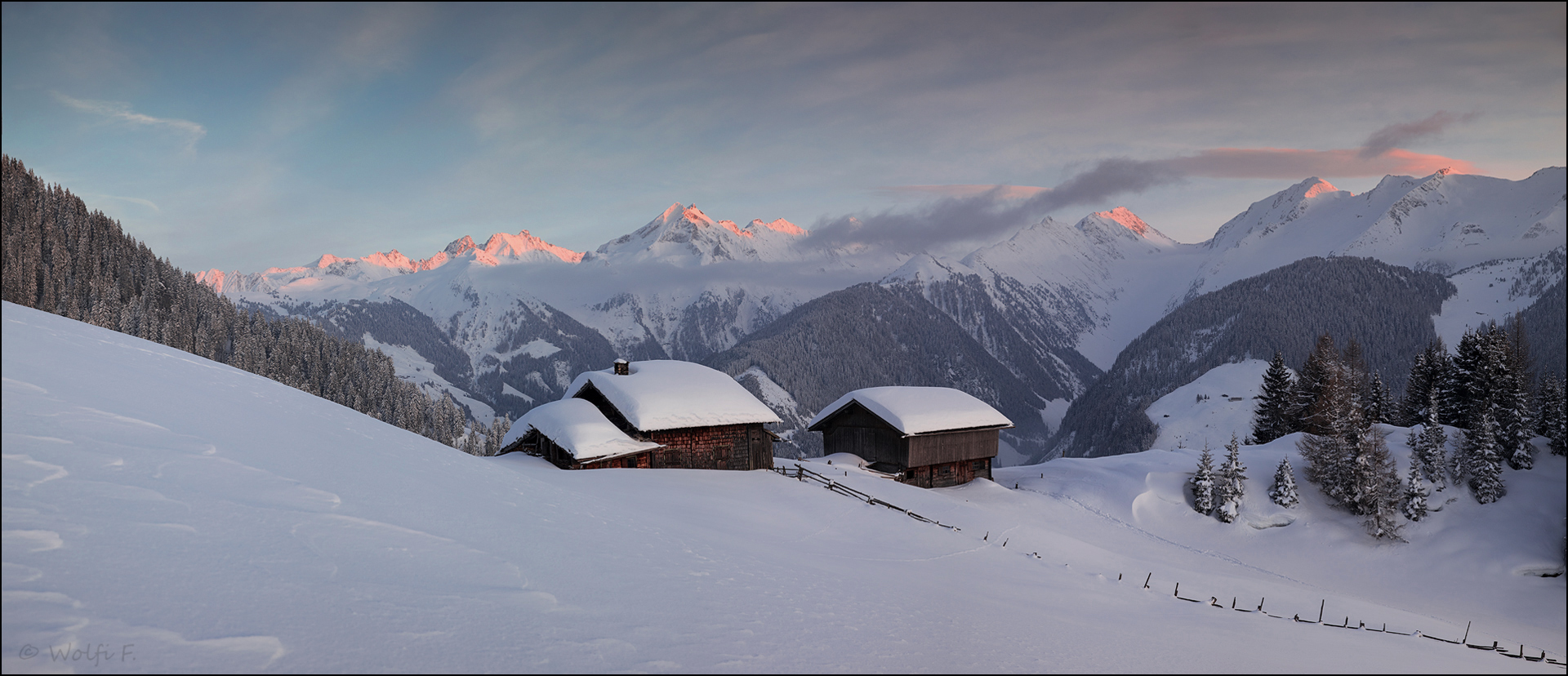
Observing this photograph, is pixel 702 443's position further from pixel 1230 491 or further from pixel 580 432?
pixel 1230 491

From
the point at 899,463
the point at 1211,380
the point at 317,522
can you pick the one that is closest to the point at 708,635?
the point at 317,522

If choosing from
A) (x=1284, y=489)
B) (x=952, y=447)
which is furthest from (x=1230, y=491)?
(x=952, y=447)

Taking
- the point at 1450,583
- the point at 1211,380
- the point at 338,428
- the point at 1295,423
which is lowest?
the point at 1450,583

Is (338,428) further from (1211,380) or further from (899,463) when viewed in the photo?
(1211,380)

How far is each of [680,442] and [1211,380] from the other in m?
145

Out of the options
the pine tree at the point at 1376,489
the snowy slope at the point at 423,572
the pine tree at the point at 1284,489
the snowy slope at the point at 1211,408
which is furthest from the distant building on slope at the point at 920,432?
the snowy slope at the point at 1211,408

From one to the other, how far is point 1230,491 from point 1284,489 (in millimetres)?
3778

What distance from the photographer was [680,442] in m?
37.1

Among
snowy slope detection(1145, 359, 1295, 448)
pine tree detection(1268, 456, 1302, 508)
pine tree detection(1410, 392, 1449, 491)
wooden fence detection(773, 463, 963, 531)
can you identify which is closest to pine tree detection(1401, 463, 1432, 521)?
pine tree detection(1410, 392, 1449, 491)

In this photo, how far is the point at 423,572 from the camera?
9.17 meters

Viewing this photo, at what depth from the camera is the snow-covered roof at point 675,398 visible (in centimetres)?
3612

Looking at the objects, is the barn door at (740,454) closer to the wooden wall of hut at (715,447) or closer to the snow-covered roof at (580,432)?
the wooden wall of hut at (715,447)

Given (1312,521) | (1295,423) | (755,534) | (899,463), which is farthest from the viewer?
(1295,423)

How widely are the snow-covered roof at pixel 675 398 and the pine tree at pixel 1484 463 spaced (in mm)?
43191
